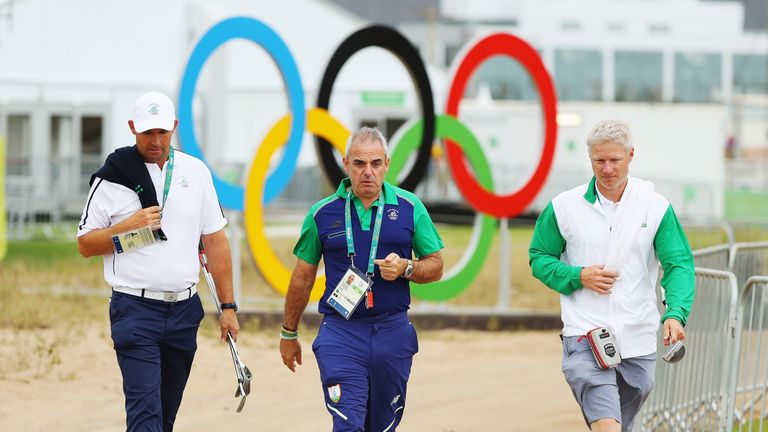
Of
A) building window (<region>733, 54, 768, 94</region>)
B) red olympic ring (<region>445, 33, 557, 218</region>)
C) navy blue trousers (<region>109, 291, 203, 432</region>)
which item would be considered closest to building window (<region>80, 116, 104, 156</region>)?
red olympic ring (<region>445, 33, 557, 218</region>)

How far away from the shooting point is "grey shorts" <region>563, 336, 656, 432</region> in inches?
230

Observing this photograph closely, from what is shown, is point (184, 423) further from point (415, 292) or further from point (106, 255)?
point (415, 292)

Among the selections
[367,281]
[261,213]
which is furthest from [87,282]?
[367,281]

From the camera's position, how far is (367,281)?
5.95 metres

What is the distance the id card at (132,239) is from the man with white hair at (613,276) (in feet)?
6.00

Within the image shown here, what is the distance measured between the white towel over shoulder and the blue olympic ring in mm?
7555

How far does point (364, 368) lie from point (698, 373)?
9.42 feet

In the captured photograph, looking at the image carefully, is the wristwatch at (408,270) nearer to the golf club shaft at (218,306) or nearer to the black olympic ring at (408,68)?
the golf club shaft at (218,306)

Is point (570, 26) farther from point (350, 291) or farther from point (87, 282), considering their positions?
point (350, 291)

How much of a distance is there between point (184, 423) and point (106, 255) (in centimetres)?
331

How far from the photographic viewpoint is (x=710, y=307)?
26.5 feet

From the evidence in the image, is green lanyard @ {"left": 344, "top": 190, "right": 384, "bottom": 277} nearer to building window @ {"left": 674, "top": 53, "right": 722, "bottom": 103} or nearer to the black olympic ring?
the black olympic ring

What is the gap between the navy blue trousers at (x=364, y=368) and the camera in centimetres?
599

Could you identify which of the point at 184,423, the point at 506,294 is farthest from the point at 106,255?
the point at 506,294
